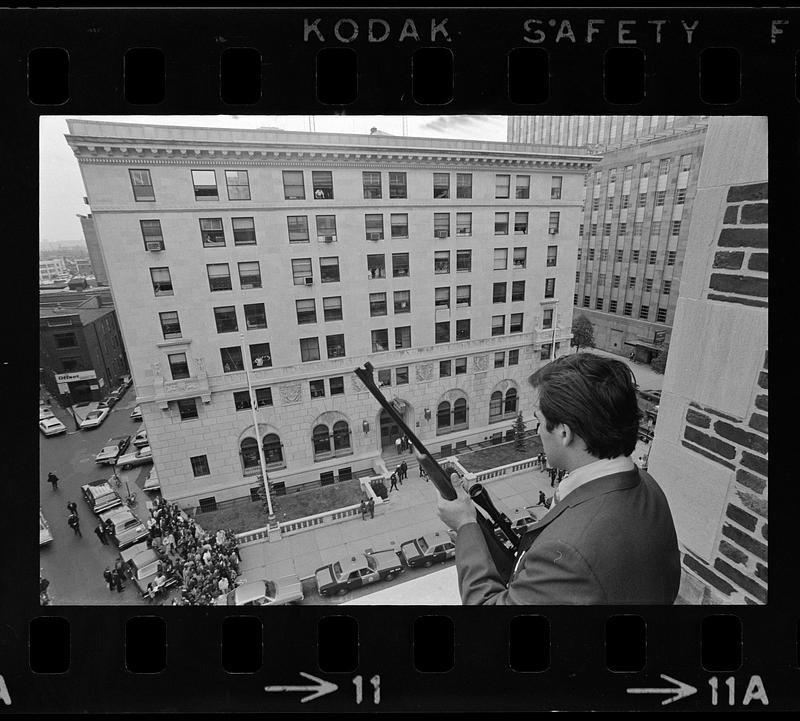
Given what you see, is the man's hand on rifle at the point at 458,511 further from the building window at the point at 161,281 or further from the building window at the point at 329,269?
the building window at the point at 161,281

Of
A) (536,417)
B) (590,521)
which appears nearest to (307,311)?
(536,417)

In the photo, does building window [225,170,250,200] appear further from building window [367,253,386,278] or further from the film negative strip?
the film negative strip

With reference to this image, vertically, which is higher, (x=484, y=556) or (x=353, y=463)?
(x=484, y=556)

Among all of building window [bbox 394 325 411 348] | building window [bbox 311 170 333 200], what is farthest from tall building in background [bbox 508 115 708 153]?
building window [bbox 394 325 411 348]

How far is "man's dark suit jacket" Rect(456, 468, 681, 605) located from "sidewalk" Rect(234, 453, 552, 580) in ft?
11.7

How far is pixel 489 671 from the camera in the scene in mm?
1940

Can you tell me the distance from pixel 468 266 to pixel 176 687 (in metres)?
4.81

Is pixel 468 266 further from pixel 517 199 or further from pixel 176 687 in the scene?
pixel 176 687

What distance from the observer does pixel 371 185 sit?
4789mm

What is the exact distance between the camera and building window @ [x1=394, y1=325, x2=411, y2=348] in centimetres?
499

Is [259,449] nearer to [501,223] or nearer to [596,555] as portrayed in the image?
[501,223]

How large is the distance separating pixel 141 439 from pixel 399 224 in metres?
4.89

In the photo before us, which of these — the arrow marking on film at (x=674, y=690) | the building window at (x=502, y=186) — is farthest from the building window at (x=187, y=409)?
the arrow marking on film at (x=674, y=690)
